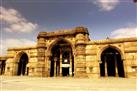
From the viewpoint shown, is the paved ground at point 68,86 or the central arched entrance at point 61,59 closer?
the paved ground at point 68,86

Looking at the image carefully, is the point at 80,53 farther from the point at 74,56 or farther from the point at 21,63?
the point at 21,63

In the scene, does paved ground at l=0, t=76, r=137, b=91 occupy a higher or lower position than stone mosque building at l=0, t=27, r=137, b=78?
lower

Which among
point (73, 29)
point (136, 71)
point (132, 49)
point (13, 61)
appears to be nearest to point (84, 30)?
point (73, 29)

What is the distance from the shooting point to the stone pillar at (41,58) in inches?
1197

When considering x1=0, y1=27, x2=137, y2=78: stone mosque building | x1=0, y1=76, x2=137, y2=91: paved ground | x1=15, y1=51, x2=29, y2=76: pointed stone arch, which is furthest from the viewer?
x1=15, y1=51, x2=29, y2=76: pointed stone arch

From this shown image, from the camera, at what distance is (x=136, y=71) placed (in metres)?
25.4

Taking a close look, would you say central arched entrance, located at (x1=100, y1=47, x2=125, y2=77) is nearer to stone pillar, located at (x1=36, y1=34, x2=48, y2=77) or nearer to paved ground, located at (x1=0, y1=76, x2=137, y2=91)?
stone pillar, located at (x1=36, y1=34, x2=48, y2=77)

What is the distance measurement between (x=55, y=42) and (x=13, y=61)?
1048 centimetres

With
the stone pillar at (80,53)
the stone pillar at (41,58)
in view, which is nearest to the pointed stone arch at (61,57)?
the stone pillar at (41,58)

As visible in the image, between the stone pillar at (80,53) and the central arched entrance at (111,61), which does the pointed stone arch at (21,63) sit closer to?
the stone pillar at (80,53)

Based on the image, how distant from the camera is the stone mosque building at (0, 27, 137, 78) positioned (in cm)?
2656

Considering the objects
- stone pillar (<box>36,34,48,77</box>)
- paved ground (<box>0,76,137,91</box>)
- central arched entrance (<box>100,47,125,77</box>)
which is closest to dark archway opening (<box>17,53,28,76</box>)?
stone pillar (<box>36,34,48,77</box>)

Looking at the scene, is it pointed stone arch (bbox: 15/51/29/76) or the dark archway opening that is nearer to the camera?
pointed stone arch (bbox: 15/51/29/76)

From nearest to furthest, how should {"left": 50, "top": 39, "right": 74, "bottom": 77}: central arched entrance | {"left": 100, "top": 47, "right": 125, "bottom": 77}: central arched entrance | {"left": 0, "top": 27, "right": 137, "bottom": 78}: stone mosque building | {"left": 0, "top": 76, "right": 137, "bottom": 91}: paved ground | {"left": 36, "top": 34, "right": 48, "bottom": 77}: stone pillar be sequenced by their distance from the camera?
1. {"left": 0, "top": 76, "right": 137, "bottom": 91}: paved ground
2. {"left": 0, "top": 27, "right": 137, "bottom": 78}: stone mosque building
3. {"left": 100, "top": 47, "right": 125, "bottom": 77}: central arched entrance
4. {"left": 36, "top": 34, "right": 48, "bottom": 77}: stone pillar
5. {"left": 50, "top": 39, "right": 74, "bottom": 77}: central arched entrance
